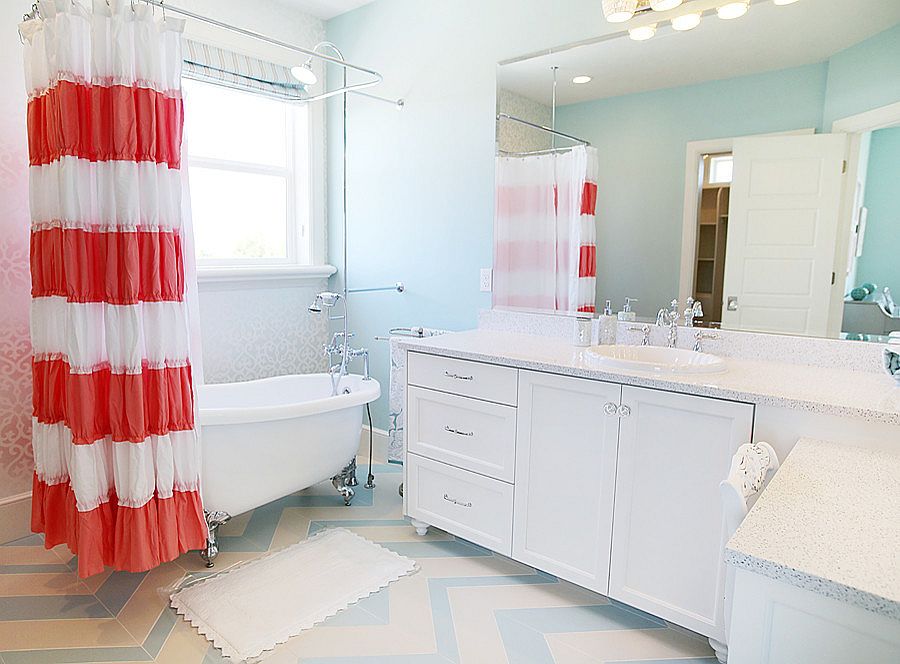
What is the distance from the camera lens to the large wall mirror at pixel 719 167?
1979 mm

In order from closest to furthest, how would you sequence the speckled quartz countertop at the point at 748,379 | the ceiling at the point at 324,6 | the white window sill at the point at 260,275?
1. the speckled quartz countertop at the point at 748,379
2. the white window sill at the point at 260,275
3. the ceiling at the point at 324,6

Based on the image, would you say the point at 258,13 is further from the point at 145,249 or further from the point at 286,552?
the point at 286,552

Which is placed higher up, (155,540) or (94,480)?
(94,480)

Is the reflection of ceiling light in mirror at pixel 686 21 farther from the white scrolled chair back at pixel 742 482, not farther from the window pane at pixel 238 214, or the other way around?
the window pane at pixel 238 214

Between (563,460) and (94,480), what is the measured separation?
62.3 inches

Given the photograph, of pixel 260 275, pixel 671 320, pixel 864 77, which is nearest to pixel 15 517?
pixel 260 275

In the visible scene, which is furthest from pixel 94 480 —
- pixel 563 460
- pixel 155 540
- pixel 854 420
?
pixel 854 420

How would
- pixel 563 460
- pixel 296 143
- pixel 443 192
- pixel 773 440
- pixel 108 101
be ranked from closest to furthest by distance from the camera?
1. pixel 773 440
2. pixel 108 101
3. pixel 563 460
4. pixel 443 192
5. pixel 296 143

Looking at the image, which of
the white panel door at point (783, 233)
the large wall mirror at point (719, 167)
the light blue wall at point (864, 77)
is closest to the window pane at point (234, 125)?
the large wall mirror at point (719, 167)

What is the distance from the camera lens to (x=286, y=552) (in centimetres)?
248

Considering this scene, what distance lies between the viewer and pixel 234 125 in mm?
3324

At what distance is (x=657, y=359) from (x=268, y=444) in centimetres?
161

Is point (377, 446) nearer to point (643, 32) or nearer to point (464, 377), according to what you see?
point (464, 377)

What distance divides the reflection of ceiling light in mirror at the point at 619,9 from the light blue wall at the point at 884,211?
3.16 feet
